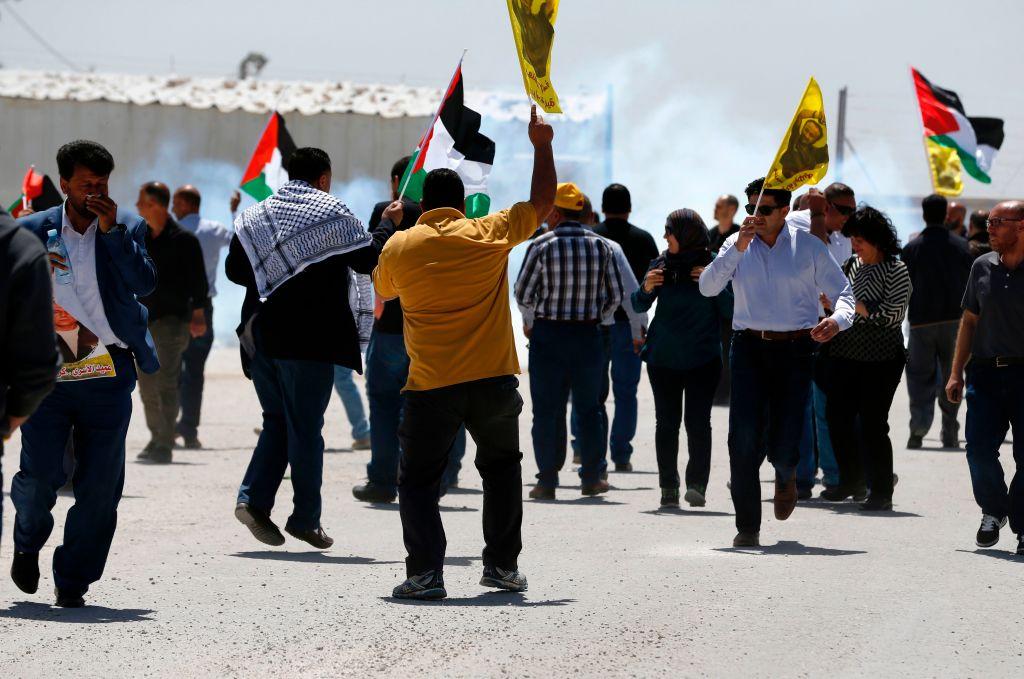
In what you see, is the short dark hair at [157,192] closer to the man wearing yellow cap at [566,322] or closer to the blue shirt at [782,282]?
the man wearing yellow cap at [566,322]

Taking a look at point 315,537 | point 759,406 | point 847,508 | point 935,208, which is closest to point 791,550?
point 759,406

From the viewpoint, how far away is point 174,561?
8.00 metres

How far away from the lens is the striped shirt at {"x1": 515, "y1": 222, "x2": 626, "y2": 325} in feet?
35.2

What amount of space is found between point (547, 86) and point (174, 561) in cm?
289

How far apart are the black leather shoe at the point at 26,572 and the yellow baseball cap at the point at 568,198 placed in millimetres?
4978

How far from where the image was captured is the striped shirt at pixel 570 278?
10742 millimetres

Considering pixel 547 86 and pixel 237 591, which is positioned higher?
pixel 547 86

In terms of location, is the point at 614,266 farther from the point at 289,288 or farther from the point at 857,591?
the point at 857,591

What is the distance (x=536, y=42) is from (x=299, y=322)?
5.91ft

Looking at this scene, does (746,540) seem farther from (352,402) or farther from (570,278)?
(352,402)

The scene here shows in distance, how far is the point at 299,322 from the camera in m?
8.12

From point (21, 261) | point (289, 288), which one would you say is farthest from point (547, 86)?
point (21, 261)

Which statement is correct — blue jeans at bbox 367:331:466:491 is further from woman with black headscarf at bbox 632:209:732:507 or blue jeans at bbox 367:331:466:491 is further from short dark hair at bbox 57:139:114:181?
short dark hair at bbox 57:139:114:181

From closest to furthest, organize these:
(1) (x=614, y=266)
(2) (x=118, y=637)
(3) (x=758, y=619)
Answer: (2) (x=118, y=637) < (3) (x=758, y=619) < (1) (x=614, y=266)
